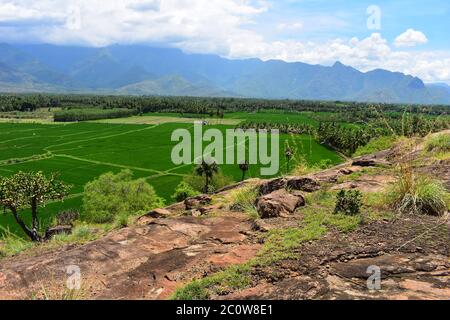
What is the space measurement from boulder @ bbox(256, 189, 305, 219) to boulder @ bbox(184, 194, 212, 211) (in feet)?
15.3

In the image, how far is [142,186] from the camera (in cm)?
6034

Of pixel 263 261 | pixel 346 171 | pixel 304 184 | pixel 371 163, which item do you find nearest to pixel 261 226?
pixel 263 261

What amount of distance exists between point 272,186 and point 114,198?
44.9m

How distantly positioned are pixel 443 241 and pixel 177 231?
6.08 m

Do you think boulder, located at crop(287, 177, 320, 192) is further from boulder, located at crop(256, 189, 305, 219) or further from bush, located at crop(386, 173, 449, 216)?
bush, located at crop(386, 173, 449, 216)

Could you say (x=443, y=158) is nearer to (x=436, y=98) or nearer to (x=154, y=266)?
(x=436, y=98)

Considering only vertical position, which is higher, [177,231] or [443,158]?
[443,158]

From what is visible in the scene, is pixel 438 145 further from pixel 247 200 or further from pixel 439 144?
pixel 247 200

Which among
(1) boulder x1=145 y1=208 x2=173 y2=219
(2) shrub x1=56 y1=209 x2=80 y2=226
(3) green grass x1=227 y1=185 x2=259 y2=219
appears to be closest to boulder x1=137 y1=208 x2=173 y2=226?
(1) boulder x1=145 y1=208 x2=173 y2=219

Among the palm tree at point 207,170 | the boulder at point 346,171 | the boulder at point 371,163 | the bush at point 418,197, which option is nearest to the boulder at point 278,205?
the bush at point 418,197

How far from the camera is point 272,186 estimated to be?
49.3 feet

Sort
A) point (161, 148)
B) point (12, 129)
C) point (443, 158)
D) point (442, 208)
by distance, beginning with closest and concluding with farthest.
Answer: point (442, 208) → point (443, 158) → point (161, 148) → point (12, 129)

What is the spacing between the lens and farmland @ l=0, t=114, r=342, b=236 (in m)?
82.2
